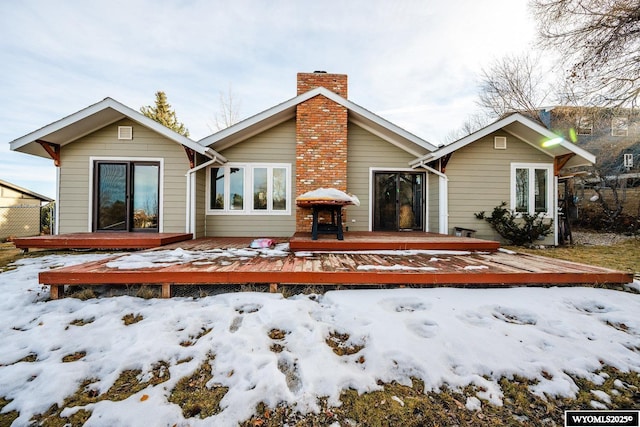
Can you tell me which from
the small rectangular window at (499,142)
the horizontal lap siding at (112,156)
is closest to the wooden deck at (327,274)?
the horizontal lap siding at (112,156)

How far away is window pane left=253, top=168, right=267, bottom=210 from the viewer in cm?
731

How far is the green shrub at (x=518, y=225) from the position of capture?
7051mm

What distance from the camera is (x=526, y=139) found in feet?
24.0

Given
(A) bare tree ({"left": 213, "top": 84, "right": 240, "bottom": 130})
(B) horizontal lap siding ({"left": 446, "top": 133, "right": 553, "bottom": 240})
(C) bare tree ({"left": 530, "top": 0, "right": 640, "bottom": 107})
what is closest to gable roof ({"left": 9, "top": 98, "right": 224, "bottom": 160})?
(B) horizontal lap siding ({"left": 446, "top": 133, "right": 553, "bottom": 240})

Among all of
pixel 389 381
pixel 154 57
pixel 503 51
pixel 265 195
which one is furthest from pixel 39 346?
pixel 503 51

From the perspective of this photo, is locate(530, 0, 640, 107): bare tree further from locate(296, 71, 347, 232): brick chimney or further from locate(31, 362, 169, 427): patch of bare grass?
locate(31, 362, 169, 427): patch of bare grass

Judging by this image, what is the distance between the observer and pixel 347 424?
1439mm

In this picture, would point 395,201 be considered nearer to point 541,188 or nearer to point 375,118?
point 375,118

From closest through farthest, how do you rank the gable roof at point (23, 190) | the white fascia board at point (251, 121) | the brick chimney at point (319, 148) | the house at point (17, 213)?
the white fascia board at point (251, 121), the brick chimney at point (319, 148), the house at point (17, 213), the gable roof at point (23, 190)

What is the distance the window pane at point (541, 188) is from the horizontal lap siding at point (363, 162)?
345 centimetres

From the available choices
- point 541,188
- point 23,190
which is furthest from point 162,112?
point 541,188

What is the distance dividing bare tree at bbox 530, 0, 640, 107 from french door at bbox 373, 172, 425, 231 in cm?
584

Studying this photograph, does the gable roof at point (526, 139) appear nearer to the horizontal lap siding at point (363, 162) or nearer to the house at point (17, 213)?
the horizontal lap siding at point (363, 162)

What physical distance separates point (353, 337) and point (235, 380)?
2.99ft
